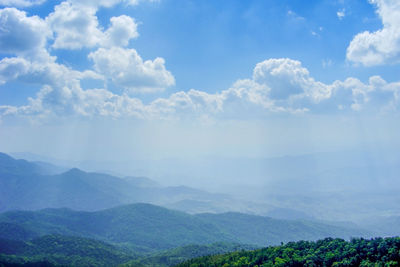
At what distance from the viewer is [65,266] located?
176375 millimetres

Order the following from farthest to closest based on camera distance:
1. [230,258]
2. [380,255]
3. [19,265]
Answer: [19,265] → [230,258] → [380,255]

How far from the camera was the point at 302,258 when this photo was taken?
91.9 m

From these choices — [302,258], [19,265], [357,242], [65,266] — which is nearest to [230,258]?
[302,258]

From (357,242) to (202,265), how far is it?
65765 millimetres

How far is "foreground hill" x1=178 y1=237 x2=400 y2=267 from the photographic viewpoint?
Result: 7538 cm

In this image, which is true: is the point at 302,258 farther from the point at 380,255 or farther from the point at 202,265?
the point at 202,265

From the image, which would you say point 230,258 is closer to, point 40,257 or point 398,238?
point 398,238

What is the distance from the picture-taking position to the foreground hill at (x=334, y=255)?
247ft

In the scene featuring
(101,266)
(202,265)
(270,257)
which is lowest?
(101,266)

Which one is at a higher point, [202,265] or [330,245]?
[330,245]

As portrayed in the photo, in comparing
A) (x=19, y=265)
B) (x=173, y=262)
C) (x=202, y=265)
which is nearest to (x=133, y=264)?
(x=173, y=262)

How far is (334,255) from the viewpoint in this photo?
86438 mm

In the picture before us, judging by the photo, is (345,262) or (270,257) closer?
(345,262)

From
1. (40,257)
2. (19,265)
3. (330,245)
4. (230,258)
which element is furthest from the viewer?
(40,257)
